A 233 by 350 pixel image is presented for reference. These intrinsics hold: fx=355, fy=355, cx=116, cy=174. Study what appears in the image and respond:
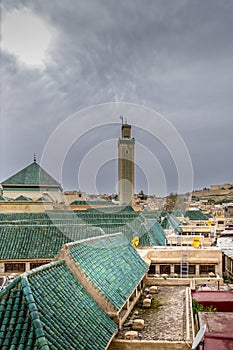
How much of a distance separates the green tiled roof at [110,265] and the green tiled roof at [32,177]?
3029 cm

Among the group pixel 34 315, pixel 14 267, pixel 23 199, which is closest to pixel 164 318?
pixel 34 315

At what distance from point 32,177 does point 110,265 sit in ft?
112

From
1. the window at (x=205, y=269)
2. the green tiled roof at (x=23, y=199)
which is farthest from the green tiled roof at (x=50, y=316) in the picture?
the green tiled roof at (x=23, y=199)

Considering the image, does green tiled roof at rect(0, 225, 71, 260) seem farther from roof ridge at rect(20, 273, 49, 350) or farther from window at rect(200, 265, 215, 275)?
roof ridge at rect(20, 273, 49, 350)

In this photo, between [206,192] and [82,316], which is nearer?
[82,316]

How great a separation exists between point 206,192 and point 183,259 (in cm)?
15751

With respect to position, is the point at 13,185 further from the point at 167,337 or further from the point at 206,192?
the point at 206,192

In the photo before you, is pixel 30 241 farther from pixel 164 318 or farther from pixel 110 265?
pixel 164 318

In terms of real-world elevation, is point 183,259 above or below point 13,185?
Answer: below

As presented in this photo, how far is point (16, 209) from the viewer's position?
129 ft

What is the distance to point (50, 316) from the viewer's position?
741 cm

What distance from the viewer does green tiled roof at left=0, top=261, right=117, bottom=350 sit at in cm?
667

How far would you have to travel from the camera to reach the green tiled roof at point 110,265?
10.4 m

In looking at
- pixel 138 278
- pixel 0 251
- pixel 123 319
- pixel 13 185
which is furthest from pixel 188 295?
pixel 13 185
